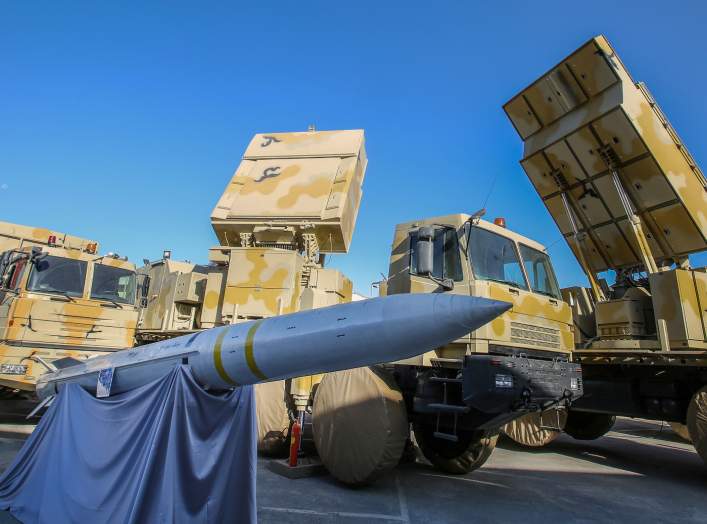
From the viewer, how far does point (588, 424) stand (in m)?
9.23

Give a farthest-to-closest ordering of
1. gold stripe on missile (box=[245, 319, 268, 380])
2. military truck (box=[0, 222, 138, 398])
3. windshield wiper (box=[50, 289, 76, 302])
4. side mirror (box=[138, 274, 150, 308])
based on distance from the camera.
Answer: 1. side mirror (box=[138, 274, 150, 308])
2. windshield wiper (box=[50, 289, 76, 302])
3. military truck (box=[0, 222, 138, 398])
4. gold stripe on missile (box=[245, 319, 268, 380])

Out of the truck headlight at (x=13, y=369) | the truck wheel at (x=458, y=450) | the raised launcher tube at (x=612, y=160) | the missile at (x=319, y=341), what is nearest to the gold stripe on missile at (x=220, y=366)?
the missile at (x=319, y=341)

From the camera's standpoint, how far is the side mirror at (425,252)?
4465 mm

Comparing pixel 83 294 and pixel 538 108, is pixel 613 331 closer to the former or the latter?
pixel 538 108

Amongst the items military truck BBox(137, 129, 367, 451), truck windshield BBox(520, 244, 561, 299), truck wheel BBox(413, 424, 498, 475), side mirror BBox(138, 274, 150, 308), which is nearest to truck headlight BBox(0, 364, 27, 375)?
side mirror BBox(138, 274, 150, 308)

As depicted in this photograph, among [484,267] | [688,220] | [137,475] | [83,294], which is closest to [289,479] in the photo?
[137,475]

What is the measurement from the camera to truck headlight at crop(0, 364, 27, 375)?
6.35 m

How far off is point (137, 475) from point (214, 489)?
0.58 meters

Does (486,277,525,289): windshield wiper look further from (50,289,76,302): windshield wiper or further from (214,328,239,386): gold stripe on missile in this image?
(50,289,76,302): windshield wiper

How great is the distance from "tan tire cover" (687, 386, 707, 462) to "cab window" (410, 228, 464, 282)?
11.5 feet

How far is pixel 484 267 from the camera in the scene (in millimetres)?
5238

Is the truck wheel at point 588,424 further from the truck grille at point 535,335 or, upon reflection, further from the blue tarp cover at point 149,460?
the blue tarp cover at point 149,460

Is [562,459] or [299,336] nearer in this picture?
[299,336]

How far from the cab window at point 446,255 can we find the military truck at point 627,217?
10.2 ft
